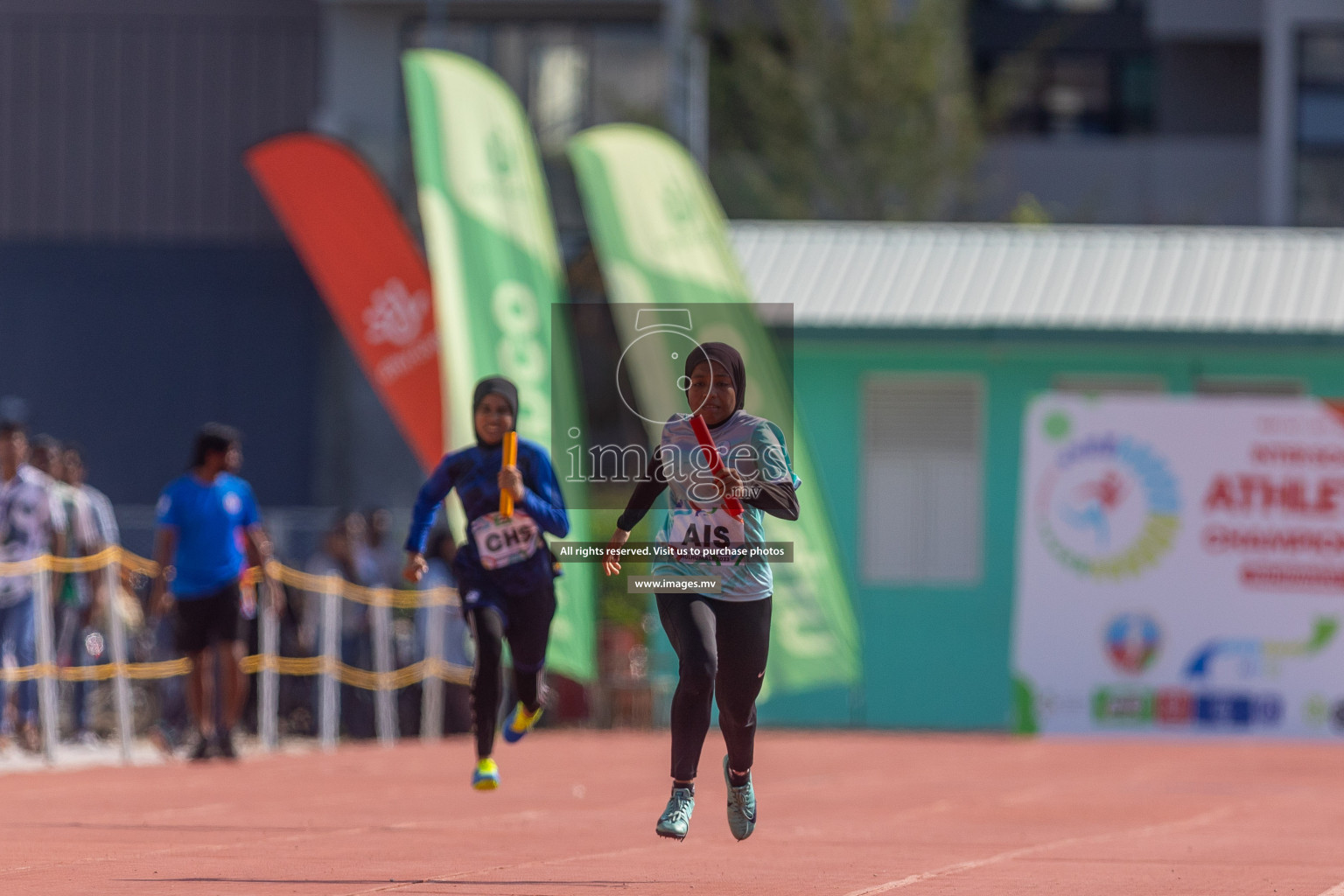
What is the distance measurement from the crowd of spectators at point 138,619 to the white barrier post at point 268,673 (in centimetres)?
16

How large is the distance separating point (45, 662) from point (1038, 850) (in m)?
7.01

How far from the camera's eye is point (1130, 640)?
18.3 m

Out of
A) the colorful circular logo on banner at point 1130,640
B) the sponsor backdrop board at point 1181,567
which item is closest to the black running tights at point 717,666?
the sponsor backdrop board at point 1181,567

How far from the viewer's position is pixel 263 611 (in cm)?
1681

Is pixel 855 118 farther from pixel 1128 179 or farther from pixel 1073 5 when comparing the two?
pixel 1073 5

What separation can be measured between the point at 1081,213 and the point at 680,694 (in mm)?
27717

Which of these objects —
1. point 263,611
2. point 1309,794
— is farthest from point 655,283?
point 1309,794

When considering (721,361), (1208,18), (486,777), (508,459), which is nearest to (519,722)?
(486,777)

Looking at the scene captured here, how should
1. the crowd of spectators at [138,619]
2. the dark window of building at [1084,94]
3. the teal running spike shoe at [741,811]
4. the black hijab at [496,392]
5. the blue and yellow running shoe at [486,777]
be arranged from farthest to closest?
the dark window of building at [1084,94] → the crowd of spectators at [138,619] → the black hijab at [496,392] → the blue and yellow running shoe at [486,777] → the teal running spike shoe at [741,811]

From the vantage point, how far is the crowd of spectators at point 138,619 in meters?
14.3

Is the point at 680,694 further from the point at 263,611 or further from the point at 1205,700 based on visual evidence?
the point at 1205,700

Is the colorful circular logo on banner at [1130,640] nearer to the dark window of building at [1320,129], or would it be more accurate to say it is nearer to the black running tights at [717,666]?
the black running tights at [717,666]

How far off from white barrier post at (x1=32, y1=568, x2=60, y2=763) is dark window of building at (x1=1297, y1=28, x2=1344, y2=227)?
2369 centimetres

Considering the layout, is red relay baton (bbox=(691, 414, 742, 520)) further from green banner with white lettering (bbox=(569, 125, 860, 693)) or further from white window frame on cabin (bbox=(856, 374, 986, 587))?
white window frame on cabin (bbox=(856, 374, 986, 587))
